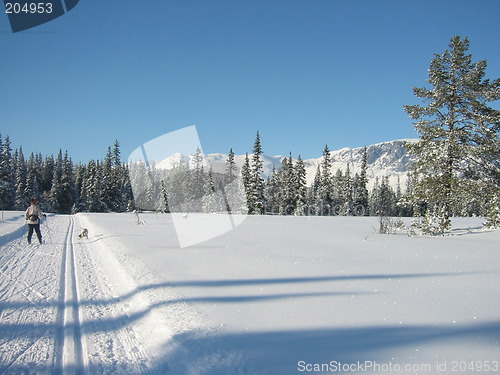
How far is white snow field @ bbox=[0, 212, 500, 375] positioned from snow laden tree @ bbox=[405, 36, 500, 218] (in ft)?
27.6

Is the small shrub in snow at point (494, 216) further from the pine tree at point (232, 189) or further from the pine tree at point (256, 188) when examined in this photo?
the pine tree at point (232, 189)

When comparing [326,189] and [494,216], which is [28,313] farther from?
[326,189]

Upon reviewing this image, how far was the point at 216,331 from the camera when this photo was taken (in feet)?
13.0

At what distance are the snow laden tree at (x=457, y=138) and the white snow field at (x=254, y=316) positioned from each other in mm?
8418

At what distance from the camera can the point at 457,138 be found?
15.5m

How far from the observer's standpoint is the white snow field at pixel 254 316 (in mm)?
3242

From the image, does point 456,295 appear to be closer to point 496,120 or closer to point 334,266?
point 334,266

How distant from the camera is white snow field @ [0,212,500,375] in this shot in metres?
3.24

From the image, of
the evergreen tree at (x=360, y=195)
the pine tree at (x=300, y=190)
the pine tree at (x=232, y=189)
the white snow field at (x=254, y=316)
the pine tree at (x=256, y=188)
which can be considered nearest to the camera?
the white snow field at (x=254, y=316)

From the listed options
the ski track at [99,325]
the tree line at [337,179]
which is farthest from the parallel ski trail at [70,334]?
the tree line at [337,179]

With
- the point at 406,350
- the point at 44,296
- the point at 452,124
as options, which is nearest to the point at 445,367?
the point at 406,350

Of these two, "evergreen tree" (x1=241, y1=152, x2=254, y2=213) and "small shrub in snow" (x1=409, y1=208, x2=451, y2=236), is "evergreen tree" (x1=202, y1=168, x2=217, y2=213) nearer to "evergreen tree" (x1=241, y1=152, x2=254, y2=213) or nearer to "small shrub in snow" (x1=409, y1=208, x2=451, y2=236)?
"evergreen tree" (x1=241, y1=152, x2=254, y2=213)

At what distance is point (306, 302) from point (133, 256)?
6431 millimetres

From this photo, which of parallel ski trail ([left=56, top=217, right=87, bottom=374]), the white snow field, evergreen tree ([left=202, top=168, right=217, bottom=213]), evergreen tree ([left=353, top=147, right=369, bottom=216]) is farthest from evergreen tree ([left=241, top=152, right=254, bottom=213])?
parallel ski trail ([left=56, top=217, right=87, bottom=374])
